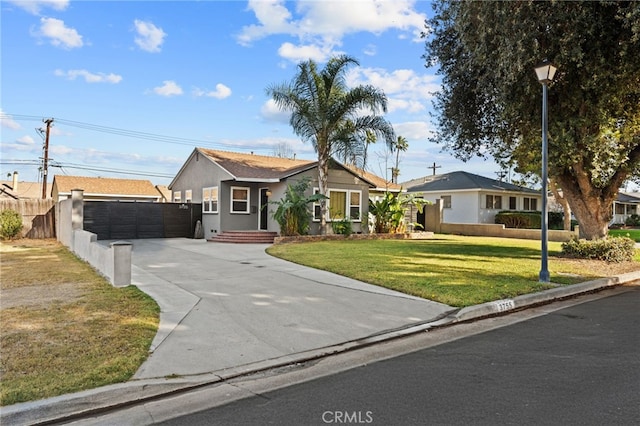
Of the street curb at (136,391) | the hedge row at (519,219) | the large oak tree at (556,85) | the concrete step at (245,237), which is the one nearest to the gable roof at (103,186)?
the concrete step at (245,237)

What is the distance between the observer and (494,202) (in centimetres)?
3078

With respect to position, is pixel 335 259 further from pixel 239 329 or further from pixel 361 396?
pixel 361 396

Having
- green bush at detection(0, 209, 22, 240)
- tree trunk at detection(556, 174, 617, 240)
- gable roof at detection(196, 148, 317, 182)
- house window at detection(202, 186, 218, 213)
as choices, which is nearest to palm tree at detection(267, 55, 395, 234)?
gable roof at detection(196, 148, 317, 182)

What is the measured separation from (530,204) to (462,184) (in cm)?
686

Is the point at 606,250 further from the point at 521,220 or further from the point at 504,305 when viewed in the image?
the point at 521,220

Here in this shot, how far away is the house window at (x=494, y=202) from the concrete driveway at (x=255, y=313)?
23.3 metres

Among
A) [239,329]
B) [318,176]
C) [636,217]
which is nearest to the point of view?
[239,329]

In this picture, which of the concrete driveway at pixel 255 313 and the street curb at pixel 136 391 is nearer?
the street curb at pixel 136 391

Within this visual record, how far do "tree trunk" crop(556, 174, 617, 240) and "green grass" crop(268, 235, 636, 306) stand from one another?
142 centimetres

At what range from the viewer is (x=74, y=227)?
592 inches

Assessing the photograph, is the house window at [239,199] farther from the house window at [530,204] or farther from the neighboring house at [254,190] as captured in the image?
the house window at [530,204]

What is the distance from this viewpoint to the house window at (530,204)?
3303cm

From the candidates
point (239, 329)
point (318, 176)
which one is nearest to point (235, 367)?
point (239, 329)

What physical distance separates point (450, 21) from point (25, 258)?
1492 cm
